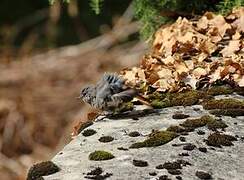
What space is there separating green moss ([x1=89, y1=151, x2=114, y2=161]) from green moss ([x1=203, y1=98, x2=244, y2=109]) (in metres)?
0.53

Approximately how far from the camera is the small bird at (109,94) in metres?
2.60

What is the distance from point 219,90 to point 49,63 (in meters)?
3.98

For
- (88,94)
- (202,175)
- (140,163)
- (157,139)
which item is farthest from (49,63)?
(202,175)

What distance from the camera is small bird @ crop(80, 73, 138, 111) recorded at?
260 cm

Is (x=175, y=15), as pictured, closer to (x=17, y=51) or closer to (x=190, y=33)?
(x=190, y=33)

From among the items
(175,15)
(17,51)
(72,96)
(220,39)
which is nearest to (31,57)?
(17,51)

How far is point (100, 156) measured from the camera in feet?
7.19

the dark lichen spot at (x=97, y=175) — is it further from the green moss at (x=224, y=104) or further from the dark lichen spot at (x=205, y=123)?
the green moss at (x=224, y=104)

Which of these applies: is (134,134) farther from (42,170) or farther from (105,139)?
(42,170)

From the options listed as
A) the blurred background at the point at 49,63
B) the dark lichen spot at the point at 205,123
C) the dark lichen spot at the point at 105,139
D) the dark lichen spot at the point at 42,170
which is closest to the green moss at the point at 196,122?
the dark lichen spot at the point at 205,123

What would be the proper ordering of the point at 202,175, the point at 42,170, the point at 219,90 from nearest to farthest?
the point at 202,175
the point at 42,170
the point at 219,90

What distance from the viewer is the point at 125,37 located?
269 inches

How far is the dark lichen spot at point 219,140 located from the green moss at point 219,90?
1.35 feet

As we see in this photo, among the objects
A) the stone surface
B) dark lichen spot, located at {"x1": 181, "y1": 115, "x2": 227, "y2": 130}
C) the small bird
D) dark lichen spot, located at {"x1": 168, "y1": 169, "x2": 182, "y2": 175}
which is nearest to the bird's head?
the small bird
